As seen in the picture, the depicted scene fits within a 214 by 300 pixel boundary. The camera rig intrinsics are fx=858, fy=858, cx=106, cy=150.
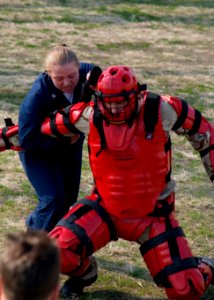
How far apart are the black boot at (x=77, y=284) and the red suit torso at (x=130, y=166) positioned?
588 mm

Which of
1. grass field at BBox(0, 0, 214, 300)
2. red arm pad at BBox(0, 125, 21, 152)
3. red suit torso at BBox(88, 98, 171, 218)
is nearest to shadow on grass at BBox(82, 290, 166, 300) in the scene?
grass field at BBox(0, 0, 214, 300)

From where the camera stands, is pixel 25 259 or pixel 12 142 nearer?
pixel 25 259

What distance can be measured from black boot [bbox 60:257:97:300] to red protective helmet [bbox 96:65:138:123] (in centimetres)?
118

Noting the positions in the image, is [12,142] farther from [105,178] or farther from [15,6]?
[15,6]

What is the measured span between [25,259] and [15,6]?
1421 centimetres

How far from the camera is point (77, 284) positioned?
19.8 ft

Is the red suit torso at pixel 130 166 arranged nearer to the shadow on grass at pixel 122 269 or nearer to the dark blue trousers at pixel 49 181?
the dark blue trousers at pixel 49 181

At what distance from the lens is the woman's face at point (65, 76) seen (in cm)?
573

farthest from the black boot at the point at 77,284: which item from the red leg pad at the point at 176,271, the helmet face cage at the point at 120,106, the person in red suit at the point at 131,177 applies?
the helmet face cage at the point at 120,106

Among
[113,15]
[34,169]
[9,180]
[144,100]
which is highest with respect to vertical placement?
[144,100]

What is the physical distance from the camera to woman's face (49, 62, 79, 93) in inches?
225

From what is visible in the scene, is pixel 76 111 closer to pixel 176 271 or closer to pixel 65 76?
pixel 65 76

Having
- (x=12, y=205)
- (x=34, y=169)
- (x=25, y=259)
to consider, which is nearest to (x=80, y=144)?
(x=34, y=169)

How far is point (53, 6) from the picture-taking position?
17250mm
